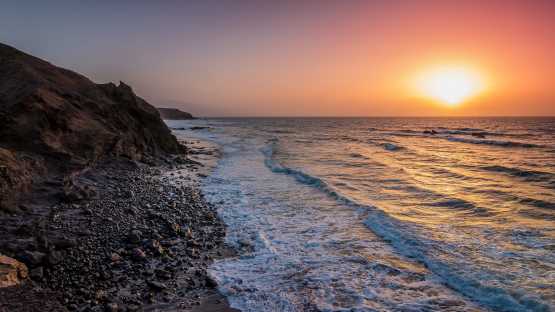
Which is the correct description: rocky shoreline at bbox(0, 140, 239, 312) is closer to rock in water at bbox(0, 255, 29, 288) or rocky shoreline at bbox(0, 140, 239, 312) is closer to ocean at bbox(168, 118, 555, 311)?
rock in water at bbox(0, 255, 29, 288)

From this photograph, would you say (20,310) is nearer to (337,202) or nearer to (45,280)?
(45,280)

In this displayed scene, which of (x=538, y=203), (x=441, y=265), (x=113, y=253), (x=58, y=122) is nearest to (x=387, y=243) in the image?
(x=441, y=265)

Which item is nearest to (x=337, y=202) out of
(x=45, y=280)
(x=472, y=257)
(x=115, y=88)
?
(x=472, y=257)

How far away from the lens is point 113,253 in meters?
7.07

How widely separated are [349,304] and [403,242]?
148 inches

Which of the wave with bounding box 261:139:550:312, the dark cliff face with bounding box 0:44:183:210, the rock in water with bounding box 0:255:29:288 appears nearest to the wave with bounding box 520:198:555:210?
the wave with bounding box 261:139:550:312

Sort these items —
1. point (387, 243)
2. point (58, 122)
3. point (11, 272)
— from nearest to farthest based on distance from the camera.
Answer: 1. point (11, 272)
2. point (387, 243)
3. point (58, 122)

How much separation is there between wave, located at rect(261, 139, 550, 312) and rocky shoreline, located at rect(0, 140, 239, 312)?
468cm

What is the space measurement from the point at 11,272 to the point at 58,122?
936cm

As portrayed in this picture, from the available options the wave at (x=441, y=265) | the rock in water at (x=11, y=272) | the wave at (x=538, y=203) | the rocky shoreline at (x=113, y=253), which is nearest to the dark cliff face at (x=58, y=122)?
the rocky shoreline at (x=113, y=253)

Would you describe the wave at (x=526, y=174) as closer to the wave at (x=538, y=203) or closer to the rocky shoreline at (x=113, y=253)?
the wave at (x=538, y=203)

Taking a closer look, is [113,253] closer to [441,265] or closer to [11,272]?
[11,272]

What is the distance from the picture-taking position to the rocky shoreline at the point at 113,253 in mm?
5598

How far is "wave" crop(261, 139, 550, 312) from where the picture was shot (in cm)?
609
